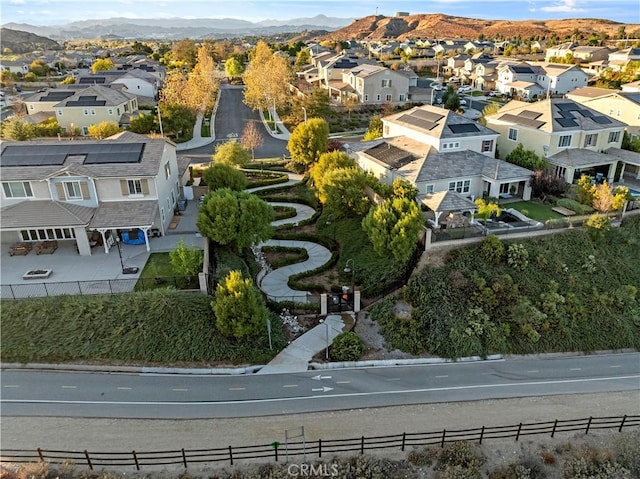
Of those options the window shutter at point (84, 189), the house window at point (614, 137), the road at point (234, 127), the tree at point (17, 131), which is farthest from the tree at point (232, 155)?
the house window at point (614, 137)

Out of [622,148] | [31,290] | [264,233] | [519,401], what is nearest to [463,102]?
[622,148]

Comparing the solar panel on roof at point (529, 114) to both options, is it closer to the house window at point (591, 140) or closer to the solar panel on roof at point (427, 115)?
the house window at point (591, 140)

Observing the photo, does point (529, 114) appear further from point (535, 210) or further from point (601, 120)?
point (535, 210)

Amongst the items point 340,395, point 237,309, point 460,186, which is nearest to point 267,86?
point 460,186

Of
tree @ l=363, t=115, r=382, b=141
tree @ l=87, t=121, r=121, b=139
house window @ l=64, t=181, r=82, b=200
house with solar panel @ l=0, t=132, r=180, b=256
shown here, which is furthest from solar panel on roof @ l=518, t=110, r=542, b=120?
tree @ l=87, t=121, r=121, b=139

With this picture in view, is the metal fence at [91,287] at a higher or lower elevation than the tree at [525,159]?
lower

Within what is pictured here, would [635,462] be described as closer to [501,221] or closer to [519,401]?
[519,401]

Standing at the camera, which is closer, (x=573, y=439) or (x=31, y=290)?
(x=573, y=439)
